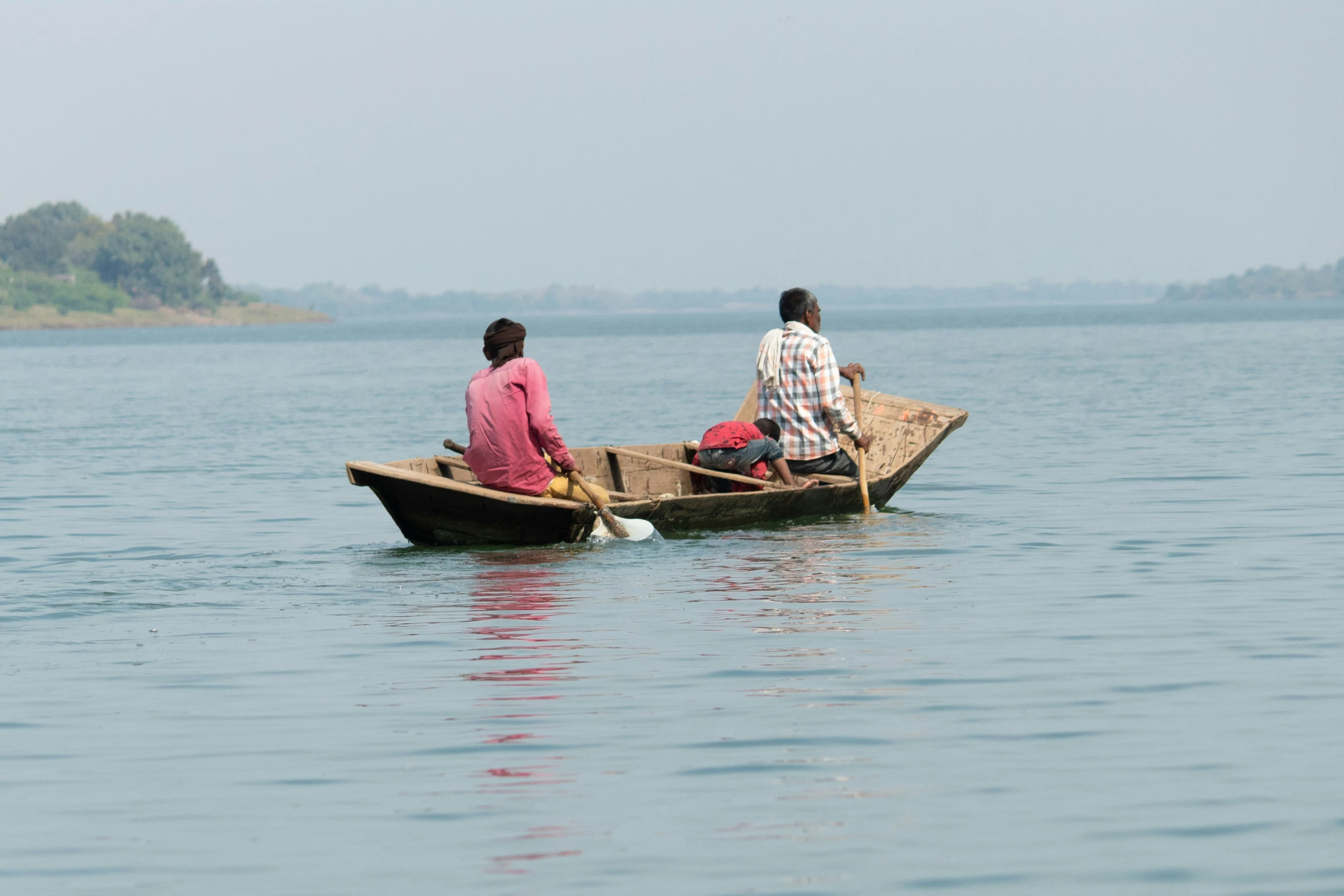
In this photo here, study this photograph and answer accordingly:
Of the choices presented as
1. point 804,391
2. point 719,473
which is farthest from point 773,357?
point 719,473

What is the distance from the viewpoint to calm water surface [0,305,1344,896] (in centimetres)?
580

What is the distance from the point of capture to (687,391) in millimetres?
45906

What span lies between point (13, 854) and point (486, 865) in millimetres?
1630

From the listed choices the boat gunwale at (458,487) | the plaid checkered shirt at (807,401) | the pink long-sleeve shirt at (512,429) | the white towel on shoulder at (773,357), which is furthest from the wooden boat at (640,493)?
the white towel on shoulder at (773,357)

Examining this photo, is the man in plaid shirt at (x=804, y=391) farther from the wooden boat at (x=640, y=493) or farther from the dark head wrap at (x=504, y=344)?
the dark head wrap at (x=504, y=344)

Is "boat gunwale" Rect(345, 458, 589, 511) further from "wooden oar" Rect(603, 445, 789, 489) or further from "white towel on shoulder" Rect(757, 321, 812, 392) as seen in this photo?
"white towel on shoulder" Rect(757, 321, 812, 392)

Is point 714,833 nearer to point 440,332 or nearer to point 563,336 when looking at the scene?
point 563,336

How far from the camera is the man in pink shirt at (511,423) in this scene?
13.0m

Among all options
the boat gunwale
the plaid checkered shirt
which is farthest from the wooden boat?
the plaid checkered shirt

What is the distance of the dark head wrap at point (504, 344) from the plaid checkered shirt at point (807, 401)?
2674mm

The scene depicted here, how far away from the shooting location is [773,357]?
14.9 metres

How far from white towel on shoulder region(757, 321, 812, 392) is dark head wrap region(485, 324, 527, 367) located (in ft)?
8.19

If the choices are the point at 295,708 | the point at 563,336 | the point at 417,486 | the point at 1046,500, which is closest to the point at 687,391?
the point at 1046,500

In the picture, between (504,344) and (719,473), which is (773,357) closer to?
(719,473)
